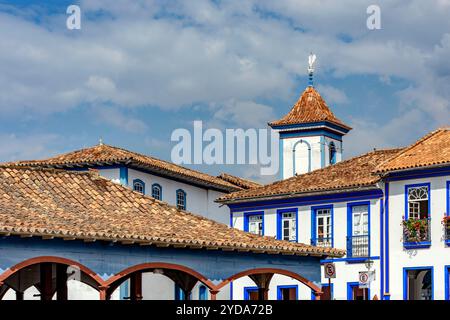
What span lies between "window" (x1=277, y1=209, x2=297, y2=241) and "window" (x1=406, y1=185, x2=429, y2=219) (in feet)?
17.4

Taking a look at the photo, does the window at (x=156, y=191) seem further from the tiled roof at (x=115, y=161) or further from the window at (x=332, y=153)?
the window at (x=332, y=153)

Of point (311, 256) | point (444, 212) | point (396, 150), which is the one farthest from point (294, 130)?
point (311, 256)

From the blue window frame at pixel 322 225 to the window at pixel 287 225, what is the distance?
37.5 inches

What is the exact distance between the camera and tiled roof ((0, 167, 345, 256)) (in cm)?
2270

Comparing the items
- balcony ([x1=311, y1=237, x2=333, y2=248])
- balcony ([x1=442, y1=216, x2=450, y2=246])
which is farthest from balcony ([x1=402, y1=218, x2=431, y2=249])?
balcony ([x1=311, y1=237, x2=333, y2=248])

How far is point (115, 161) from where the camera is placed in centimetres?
4075

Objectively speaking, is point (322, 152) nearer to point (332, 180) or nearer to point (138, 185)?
point (332, 180)

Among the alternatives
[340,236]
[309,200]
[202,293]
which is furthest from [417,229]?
[202,293]

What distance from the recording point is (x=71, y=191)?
26781 millimetres

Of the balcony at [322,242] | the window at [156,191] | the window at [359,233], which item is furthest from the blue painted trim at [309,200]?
the window at [156,191]

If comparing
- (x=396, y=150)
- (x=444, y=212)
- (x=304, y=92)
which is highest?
(x=304, y=92)

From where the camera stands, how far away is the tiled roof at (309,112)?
52844 mm
